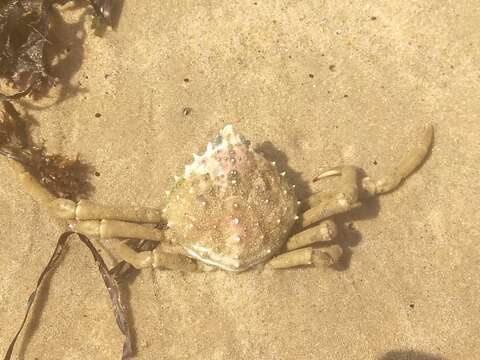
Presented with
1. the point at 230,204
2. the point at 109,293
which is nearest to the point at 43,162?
the point at 109,293

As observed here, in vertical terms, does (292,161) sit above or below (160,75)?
below

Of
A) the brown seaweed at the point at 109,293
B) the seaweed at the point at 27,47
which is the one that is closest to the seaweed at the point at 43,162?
the seaweed at the point at 27,47

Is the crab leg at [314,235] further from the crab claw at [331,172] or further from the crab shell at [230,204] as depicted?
the crab claw at [331,172]

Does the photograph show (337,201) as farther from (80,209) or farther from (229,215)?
(80,209)

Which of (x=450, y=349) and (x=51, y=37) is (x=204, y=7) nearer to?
(x=51, y=37)

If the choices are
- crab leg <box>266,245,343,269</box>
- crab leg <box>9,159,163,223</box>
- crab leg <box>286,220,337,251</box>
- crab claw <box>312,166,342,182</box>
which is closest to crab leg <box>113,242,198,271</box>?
crab leg <box>9,159,163,223</box>

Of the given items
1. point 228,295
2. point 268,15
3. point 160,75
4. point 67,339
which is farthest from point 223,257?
point 268,15
